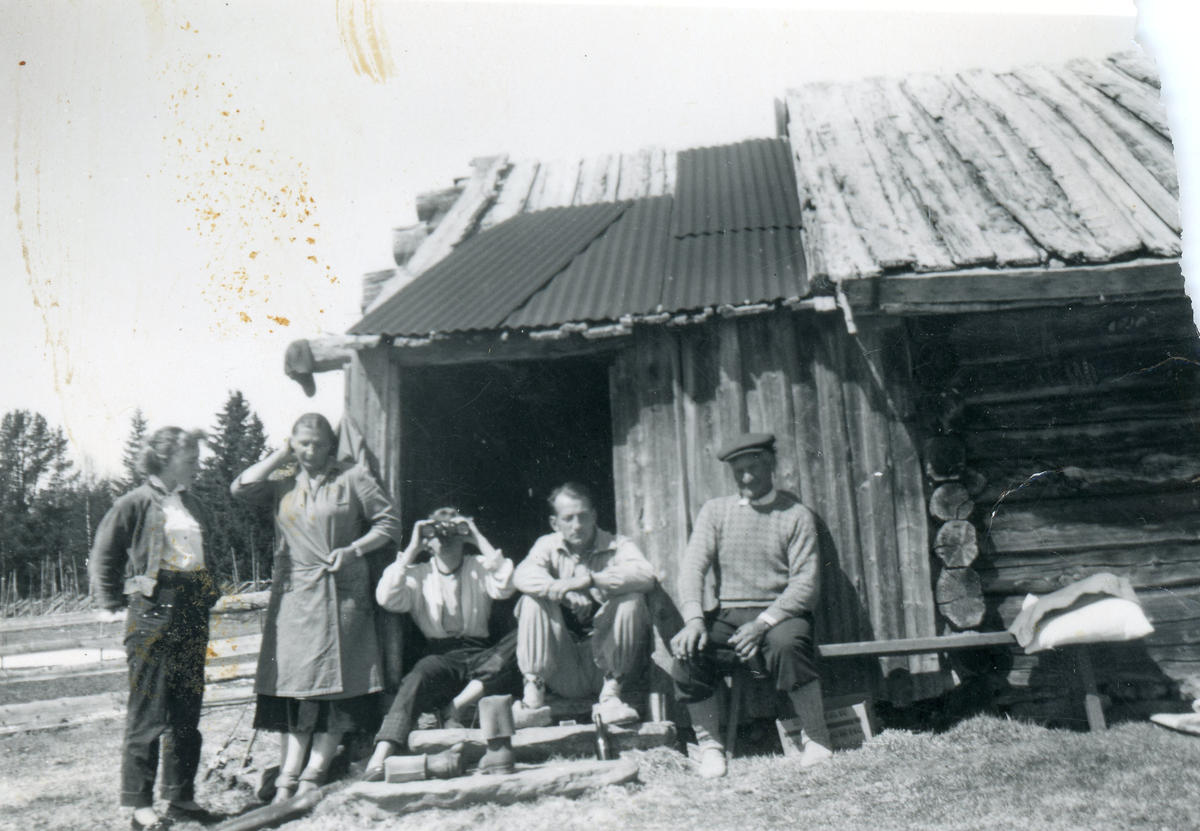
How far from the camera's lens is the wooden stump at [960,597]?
480 cm

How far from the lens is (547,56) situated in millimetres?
4734

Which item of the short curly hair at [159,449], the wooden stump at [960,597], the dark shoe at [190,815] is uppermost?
the short curly hair at [159,449]

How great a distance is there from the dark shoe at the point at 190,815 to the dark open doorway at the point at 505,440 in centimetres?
206

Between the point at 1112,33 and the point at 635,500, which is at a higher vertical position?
the point at 1112,33

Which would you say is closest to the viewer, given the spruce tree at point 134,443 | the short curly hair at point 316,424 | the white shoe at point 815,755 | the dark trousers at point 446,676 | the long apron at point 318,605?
the white shoe at point 815,755

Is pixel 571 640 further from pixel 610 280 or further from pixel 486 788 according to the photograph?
pixel 610 280

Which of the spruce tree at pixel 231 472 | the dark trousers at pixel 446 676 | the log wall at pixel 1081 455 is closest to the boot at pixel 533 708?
the dark trousers at pixel 446 676

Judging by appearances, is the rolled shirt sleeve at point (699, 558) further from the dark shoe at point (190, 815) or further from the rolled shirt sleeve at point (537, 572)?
the dark shoe at point (190, 815)

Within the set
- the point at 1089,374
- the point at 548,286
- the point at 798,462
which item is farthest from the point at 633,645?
the point at 1089,374

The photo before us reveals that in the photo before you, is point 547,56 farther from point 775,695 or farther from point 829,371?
point 775,695

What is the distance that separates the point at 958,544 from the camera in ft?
15.9

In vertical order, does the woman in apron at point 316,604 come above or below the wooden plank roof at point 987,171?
below

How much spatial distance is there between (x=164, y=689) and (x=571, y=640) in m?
2.16

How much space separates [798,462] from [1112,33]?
317cm
